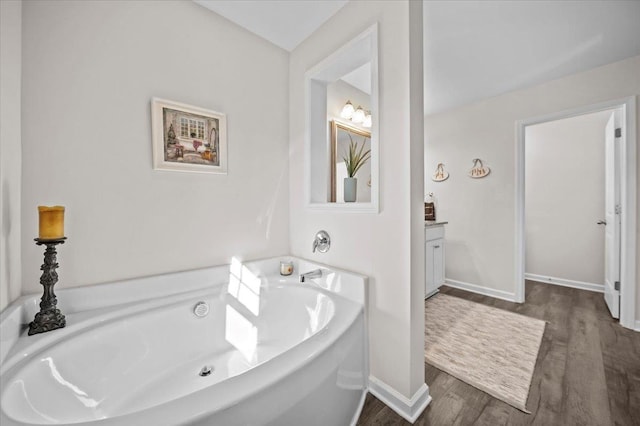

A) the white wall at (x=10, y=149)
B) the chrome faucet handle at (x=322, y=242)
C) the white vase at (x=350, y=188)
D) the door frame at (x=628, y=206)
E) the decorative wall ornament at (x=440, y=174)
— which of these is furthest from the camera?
the decorative wall ornament at (x=440, y=174)

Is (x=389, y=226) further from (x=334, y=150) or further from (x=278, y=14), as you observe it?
(x=278, y=14)

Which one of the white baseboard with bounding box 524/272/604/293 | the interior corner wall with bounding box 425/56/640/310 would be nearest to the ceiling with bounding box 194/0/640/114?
the interior corner wall with bounding box 425/56/640/310

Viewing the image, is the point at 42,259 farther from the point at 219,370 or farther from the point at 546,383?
the point at 546,383

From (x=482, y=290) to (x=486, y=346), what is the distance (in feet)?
4.42

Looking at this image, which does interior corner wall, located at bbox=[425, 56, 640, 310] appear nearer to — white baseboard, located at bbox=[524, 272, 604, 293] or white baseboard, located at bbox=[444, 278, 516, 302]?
white baseboard, located at bbox=[444, 278, 516, 302]

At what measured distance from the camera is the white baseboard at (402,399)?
120 cm

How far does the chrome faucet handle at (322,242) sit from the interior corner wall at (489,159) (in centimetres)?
236

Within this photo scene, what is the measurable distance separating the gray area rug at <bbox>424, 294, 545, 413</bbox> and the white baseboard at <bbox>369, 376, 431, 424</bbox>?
38cm

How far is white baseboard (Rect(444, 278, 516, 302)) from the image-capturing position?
2727 mm

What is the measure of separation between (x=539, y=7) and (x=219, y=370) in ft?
9.81

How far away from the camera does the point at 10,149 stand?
965 millimetres

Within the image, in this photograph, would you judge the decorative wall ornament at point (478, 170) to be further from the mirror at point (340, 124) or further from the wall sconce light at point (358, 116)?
the wall sconce light at point (358, 116)

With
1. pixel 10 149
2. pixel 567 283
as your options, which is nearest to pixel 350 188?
pixel 10 149

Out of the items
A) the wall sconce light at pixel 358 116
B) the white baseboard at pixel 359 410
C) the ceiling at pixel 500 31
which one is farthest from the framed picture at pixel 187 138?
the white baseboard at pixel 359 410
